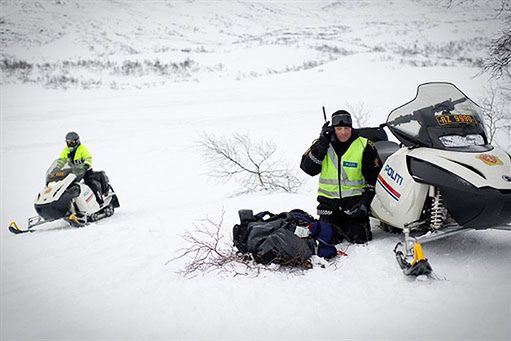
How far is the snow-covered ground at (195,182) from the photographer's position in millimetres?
2889

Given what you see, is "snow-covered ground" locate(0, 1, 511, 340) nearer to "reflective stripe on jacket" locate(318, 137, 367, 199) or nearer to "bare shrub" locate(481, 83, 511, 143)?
"reflective stripe on jacket" locate(318, 137, 367, 199)

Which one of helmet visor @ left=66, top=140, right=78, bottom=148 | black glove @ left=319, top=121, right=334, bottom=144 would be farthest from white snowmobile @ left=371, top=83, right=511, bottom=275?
helmet visor @ left=66, top=140, right=78, bottom=148

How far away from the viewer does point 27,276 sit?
4.27 meters

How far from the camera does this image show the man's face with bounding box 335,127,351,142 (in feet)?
13.6

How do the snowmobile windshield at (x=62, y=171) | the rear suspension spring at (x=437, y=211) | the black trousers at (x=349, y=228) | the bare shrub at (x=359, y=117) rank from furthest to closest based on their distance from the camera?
the bare shrub at (x=359, y=117)
the snowmobile windshield at (x=62, y=171)
the black trousers at (x=349, y=228)
the rear suspension spring at (x=437, y=211)

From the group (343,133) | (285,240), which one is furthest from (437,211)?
(285,240)

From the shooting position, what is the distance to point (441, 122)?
11.8 feet

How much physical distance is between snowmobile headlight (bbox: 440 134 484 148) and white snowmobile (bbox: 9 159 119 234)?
18.3 ft

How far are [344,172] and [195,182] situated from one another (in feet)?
24.0

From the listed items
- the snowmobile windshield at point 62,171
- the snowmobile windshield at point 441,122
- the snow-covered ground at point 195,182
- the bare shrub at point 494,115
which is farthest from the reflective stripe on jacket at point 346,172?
the snowmobile windshield at point 62,171

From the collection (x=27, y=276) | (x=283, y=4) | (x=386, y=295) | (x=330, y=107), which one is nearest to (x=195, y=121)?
(x=330, y=107)

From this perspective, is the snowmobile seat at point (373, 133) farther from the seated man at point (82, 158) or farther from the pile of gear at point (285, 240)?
the seated man at point (82, 158)

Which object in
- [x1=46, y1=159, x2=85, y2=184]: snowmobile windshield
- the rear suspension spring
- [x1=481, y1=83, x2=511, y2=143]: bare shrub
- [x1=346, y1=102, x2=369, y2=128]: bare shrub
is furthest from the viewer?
[x1=346, y1=102, x2=369, y2=128]: bare shrub

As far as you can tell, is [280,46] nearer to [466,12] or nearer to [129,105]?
[129,105]
